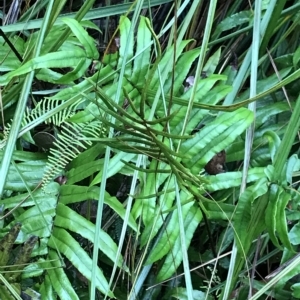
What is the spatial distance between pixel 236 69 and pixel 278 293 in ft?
1.33

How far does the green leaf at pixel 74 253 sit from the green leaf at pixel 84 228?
0.05 ft

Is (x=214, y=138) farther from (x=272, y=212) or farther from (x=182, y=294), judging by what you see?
(x=182, y=294)

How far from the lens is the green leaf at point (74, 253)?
660 mm

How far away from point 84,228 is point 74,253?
4 cm

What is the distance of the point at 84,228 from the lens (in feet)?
2.29

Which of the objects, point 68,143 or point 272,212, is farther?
point 68,143

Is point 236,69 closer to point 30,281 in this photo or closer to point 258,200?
point 258,200

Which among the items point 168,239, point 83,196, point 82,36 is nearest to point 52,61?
point 82,36

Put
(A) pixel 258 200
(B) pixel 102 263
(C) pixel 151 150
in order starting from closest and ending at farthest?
(C) pixel 151 150
(A) pixel 258 200
(B) pixel 102 263

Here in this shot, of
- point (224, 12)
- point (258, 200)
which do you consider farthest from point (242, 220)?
point (224, 12)

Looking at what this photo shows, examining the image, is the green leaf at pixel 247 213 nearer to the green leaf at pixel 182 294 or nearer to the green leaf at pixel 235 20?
the green leaf at pixel 182 294

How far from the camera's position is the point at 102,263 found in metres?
0.80

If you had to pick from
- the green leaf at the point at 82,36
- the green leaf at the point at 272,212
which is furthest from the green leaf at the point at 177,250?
the green leaf at the point at 82,36

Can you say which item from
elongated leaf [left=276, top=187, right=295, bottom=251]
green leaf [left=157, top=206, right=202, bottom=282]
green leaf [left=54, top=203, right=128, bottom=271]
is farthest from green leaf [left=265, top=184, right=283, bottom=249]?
green leaf [left=54, top=203, right=128, bottom=271]
